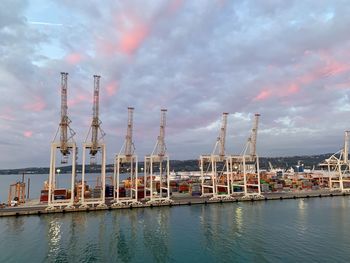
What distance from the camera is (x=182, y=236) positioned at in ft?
203

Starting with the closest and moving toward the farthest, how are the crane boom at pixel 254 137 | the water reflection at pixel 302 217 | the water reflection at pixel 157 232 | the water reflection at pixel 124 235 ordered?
the water reflection at pixel 124 235, the water reflection at pixel 157 232, the water reflection at pixel 302 217, the crane boom at pixel 254 137

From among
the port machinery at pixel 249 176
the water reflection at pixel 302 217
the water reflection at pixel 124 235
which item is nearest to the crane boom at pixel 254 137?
the port machinery at pixel 249 176

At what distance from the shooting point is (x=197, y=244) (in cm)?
5538

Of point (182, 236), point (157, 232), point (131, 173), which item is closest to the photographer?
point (182, 236)

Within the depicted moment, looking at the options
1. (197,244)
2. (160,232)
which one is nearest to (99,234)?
(160,232)

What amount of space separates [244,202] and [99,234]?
200 feet

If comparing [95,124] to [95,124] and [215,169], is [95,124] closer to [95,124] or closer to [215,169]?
[95,124]

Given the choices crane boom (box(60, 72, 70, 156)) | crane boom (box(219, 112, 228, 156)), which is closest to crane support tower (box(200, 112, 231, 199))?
crane boom (box(219, 112, 228, 156))

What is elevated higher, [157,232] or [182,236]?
[157,232]

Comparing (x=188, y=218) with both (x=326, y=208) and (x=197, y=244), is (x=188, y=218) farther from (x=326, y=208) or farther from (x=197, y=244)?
(x=326, y=208)

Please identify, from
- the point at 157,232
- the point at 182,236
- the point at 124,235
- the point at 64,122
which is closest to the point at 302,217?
the point at 182,236

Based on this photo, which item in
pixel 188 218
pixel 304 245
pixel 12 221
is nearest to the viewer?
pixel 304 245

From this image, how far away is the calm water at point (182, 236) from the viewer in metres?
48.4

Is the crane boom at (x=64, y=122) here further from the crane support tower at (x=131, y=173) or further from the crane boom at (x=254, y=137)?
the crane boom at (x=254, y=137)
